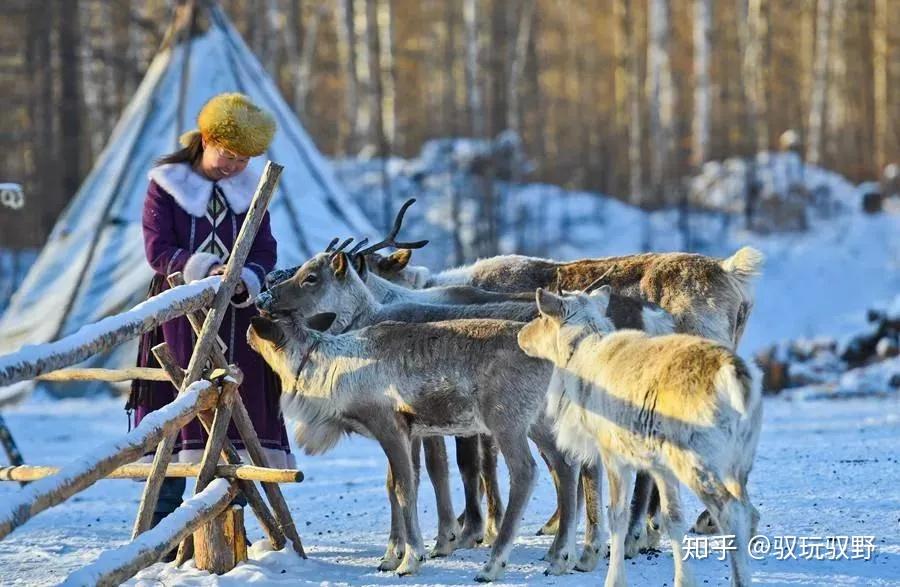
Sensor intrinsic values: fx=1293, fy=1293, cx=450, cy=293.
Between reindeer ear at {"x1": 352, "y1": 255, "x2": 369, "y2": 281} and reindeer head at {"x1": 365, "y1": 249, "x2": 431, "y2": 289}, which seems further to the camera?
reindeer head at {"x1": 365, "y1": 249, "x2": 431, "y2": 289}

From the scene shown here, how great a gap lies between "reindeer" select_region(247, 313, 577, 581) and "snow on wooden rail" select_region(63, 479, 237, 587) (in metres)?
0.71

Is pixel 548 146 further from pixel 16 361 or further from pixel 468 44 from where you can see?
pixel 16 361

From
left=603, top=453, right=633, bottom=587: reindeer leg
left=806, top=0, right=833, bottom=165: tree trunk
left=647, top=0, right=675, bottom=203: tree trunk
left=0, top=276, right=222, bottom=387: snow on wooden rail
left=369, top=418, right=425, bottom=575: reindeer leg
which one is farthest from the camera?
left=806, top=0, right=833, bottom=165: tree trunk

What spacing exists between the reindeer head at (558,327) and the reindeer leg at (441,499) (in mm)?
984

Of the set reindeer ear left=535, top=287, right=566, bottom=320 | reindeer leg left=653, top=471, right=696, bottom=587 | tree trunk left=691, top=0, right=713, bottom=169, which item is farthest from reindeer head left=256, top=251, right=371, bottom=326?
tree trunk left=691, top=0, right=713, bottom=169

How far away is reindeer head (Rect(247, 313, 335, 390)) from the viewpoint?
6.06 meters

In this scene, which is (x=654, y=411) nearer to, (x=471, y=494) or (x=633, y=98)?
(x=471, y=494)

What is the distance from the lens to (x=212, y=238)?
6.14 m

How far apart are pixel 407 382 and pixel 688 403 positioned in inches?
59.5

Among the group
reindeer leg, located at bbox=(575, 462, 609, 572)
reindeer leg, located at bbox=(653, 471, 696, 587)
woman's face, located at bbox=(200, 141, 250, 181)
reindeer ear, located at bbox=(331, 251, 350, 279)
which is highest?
woman's face, located at bbox=(200, 141, 250, 181)

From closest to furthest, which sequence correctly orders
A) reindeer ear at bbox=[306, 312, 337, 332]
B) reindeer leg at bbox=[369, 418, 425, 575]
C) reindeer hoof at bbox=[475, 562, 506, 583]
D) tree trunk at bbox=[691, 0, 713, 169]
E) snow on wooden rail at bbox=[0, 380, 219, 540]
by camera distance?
snow on wooden rail at bbox=[0, 380, 219, 540] < reindeer hoof at bbox=[475, 562, 506, 583] < reindeer leg at bbox=[369, 418, 425, 575] < reindeer ear at bbox=[306, 312, 337, 332] < tree trunk at bbox=[691, 0, 713, 169]

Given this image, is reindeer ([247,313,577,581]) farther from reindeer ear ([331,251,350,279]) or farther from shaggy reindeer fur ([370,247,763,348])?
shaggy reindeer fur ([370,247,763,348])

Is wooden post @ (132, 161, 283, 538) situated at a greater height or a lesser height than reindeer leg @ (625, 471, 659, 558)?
greater

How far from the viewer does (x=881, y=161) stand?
26516 mm
